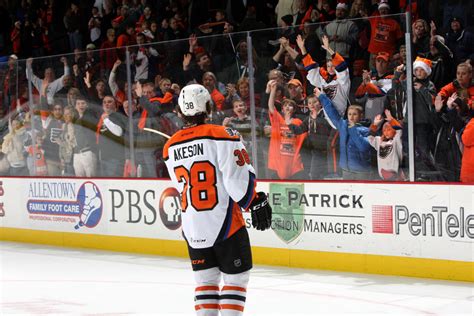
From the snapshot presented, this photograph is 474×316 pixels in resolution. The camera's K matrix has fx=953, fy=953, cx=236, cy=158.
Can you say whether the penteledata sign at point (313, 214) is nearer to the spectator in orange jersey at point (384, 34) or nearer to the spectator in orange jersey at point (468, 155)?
the spectator in orange jersey at point (468, 155)

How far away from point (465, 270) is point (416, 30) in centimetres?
221

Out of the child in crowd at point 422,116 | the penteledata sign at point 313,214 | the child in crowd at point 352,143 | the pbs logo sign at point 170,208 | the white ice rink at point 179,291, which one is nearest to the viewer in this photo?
the white ice rink at point 179,291

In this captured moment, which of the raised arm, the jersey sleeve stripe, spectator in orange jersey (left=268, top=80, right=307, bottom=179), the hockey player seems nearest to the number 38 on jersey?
the hockey player

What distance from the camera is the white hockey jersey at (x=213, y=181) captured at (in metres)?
4.87

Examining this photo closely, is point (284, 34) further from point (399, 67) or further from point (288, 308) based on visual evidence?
point (288, 308)

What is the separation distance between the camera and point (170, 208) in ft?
31.5

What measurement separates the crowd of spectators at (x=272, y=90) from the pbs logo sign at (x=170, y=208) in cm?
27

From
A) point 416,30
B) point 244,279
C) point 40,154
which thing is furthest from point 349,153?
point 40,154

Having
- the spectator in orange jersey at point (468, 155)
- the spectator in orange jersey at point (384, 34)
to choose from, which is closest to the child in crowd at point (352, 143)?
the spectator in orange jersey at point (384, 34)

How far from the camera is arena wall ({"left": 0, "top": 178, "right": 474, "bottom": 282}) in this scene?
746 cm

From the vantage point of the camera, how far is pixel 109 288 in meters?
7.57

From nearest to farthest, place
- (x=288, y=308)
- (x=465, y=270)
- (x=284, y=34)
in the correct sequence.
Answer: (x=288, y=308)
(x=465, y=270)
(x=284, y=34)

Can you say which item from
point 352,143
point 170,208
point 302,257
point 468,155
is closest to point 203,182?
point 468,155

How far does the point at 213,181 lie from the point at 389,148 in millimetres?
3399
